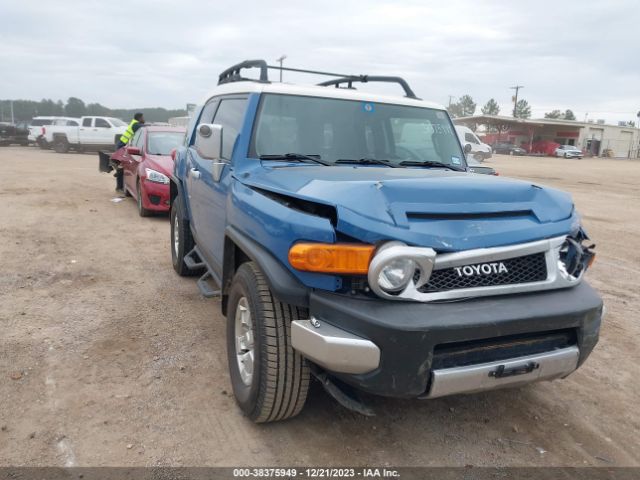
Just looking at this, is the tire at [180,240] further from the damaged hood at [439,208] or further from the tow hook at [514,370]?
the tow hook at [514,370]

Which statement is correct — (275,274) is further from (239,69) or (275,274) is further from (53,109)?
(53,109)

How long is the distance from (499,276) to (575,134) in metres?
61.1

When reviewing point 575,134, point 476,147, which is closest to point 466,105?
point 575,134

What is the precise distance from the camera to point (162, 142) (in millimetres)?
9328

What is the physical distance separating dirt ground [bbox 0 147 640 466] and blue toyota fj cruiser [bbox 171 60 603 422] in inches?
12.3

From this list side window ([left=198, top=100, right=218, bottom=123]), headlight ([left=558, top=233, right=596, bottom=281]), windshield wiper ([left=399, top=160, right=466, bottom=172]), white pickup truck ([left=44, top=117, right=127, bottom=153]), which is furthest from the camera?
white pickup truck ([left=44, top=117, right=127, bottom=153])

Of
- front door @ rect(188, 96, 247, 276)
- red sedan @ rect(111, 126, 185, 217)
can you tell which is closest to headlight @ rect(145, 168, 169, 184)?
red sedan @ rect(111, 126, 185, 217)

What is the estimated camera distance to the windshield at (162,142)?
918 cm

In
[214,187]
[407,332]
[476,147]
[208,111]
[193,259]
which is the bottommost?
[193,259]

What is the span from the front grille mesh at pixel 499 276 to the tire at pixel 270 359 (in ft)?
2.22

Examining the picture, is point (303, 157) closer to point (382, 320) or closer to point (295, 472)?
point (382, 320)

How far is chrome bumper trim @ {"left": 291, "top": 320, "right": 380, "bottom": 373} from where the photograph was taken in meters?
2.19

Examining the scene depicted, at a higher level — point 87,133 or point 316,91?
point 316,91

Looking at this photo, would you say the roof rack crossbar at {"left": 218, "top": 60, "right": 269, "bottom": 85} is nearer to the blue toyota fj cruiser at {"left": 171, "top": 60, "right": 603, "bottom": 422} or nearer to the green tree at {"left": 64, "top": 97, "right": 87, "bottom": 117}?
the blue toyota fj cruiser at {"left": 171, "top": 60, "right": 603, "bottom": 422}
